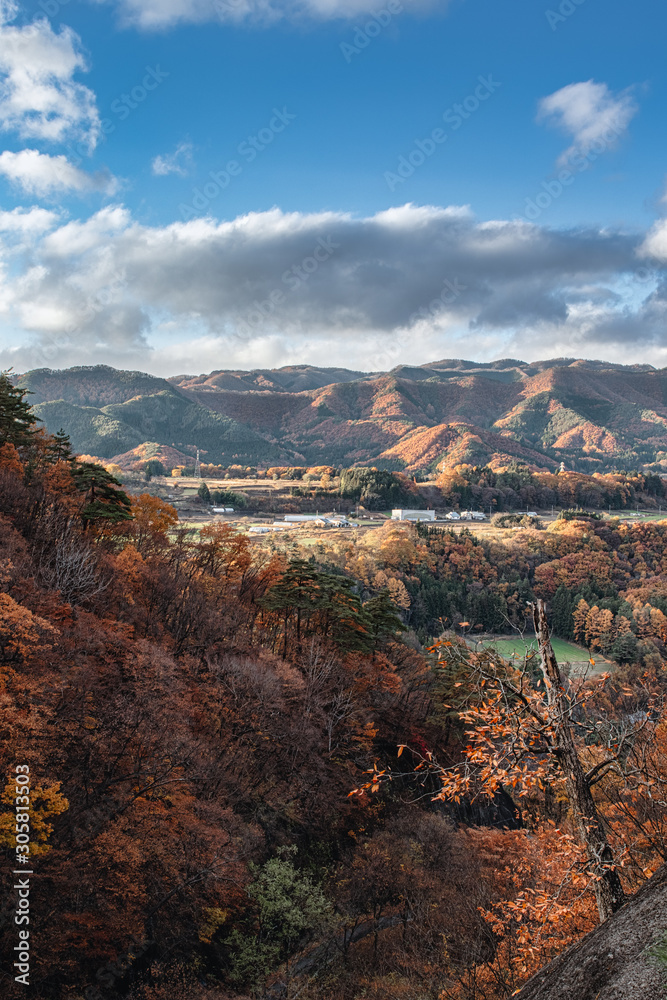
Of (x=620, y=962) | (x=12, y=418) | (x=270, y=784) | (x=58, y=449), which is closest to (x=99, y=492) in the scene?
(x=58, y=449)

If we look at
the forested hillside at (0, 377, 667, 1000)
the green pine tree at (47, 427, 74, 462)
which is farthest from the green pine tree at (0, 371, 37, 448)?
the green pine tree at (47, 427, 74, 462)

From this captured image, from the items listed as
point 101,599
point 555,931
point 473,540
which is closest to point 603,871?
point 555,931

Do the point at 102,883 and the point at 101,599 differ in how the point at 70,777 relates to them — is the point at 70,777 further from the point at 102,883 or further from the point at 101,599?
the point at 101,599

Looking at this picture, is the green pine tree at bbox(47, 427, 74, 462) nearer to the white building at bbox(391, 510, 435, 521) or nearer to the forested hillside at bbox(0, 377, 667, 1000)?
the forested hillside at bbox(0, 377, 667, 1000)

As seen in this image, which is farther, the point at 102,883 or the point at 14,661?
the point at 14,661

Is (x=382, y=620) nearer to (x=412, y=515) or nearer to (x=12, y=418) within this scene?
(x=12, y=418)

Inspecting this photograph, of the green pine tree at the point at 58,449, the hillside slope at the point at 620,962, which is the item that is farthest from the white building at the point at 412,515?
the hillside slope at the point at 620,962
